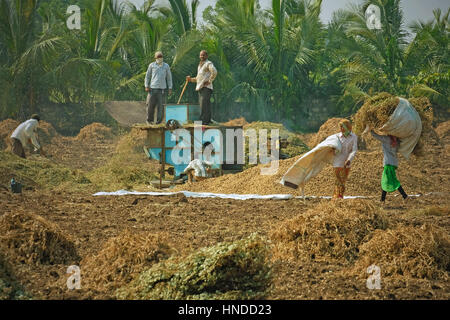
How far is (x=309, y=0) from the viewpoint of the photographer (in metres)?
21.8

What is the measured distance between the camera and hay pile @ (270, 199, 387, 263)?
585cm

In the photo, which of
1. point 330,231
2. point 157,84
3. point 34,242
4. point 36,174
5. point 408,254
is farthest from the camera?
point 157,84

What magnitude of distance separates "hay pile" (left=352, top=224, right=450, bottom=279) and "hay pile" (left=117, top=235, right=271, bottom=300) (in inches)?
45.2

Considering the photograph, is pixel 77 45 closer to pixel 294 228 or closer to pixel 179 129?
pixel 179 129

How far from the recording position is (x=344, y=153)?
911 centimetres

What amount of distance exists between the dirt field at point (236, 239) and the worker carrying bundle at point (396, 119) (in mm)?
955

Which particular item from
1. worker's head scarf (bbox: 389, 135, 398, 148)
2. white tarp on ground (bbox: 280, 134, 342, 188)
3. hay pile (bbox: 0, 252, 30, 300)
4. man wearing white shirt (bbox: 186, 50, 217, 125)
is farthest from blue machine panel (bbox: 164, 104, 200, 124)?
hay pile (bbox: 0, 252, 30, 300)

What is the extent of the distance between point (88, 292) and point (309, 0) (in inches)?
732

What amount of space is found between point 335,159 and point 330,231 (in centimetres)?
331

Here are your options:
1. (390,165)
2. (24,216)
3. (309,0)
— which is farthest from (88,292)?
(309,0)

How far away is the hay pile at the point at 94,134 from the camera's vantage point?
20.9 m

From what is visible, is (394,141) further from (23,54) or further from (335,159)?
(23,54)

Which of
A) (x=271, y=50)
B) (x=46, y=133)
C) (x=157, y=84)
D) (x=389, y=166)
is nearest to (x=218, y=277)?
(x=389, y=166)

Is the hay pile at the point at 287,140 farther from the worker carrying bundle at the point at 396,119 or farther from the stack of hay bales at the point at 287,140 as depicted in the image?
the worker carrying bundle at the point at 396,119
